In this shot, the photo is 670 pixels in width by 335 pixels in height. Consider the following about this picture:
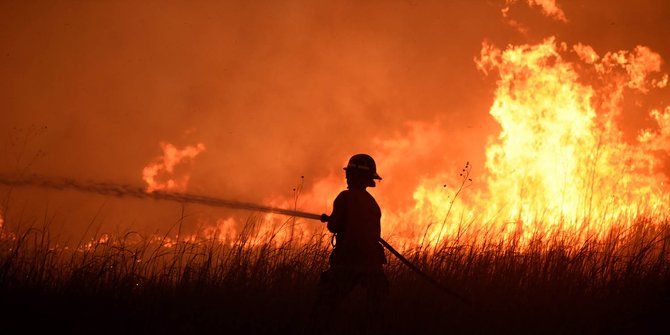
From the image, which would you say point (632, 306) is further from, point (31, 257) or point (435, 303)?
point (31, 257)

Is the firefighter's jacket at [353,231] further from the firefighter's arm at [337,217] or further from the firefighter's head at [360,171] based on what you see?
the firefighter's head at [360,171]

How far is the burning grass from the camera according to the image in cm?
675

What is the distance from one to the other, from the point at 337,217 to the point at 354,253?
527mm

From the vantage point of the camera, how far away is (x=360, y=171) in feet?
23.2

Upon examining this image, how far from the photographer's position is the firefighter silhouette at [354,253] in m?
6.52

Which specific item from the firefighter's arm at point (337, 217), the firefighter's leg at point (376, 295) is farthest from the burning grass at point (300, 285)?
the firefighter's arm at point (337, 217)

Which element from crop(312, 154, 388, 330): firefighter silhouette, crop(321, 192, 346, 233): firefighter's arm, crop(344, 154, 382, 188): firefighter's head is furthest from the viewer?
crop(344, 154, 382, 188): firefighter's head

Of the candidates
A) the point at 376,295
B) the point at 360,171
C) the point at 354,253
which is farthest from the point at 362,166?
the point at 376,295

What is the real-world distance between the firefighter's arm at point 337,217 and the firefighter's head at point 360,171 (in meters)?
0.30

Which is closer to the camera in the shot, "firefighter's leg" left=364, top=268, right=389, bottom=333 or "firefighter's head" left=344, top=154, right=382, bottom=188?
"firefighter's leg" left=364, top=268, right=389, bottom=333

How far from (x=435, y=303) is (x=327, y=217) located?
2.21m

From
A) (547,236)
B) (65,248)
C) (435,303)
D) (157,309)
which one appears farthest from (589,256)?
(65,248)

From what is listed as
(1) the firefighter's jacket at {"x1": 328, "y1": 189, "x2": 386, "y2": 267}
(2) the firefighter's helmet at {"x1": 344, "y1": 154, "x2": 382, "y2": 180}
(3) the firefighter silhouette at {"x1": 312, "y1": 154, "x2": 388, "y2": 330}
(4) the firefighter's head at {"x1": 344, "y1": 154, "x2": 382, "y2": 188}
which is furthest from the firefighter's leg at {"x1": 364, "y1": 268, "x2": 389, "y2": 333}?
(2) the firefighter's helmet at {"x1": 344, "y1": 154, "x2": 382, "y2": 180}

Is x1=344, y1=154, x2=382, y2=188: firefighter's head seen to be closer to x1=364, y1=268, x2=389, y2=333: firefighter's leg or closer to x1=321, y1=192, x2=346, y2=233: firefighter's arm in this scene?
x1=321, y1=192, x2=346, y2=233: firefighter's arm
